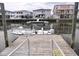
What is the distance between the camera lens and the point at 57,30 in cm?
212

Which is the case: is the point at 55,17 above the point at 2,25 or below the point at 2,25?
above

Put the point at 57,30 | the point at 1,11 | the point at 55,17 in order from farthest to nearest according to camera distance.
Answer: the point at 57,30
the point at 55,17
the point at 1,11

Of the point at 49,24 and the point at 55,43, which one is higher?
the point at 49,24

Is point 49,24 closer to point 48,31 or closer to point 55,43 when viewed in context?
point 48,31

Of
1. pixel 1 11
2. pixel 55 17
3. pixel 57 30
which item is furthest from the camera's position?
pixel 57 30

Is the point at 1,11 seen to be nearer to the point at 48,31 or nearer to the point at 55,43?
the point at 48,31

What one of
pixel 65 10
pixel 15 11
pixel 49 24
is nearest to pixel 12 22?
pixel 15 11

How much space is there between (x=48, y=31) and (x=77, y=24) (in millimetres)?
461

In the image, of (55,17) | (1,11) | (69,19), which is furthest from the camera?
(69,19)

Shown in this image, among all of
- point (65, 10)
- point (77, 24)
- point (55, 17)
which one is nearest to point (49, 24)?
point (55, 17)

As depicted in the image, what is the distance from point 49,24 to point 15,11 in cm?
54

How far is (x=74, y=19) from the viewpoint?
6.39ft

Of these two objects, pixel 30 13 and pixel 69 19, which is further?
pixel 69 19

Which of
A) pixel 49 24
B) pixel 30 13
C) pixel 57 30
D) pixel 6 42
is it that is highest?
pixel 30 13
